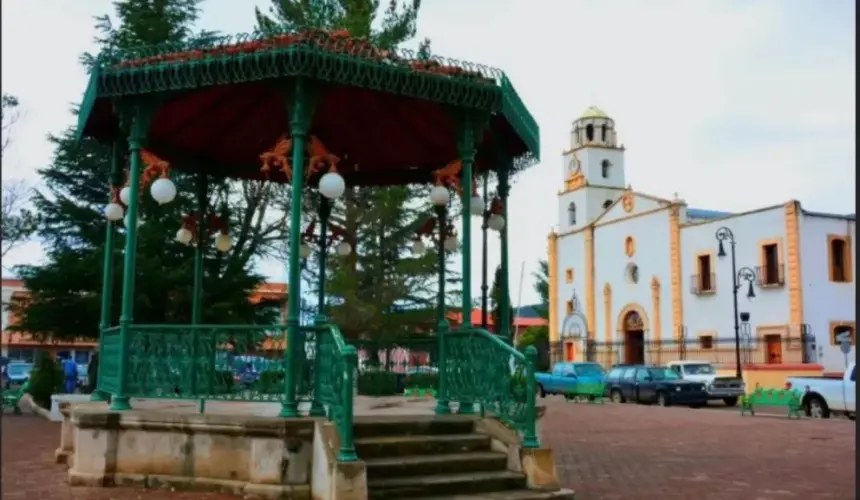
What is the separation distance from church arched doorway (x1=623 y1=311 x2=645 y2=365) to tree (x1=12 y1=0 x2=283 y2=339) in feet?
104

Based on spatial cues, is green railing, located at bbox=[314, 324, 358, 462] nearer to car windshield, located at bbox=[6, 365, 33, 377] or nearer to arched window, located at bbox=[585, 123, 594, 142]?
car windshield, located at bbox=[6, 365, 33, 377]

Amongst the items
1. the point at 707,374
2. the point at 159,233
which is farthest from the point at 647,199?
the point at 159,233

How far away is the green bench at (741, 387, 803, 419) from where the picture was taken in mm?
23938

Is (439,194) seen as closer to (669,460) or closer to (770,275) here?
(669,460)

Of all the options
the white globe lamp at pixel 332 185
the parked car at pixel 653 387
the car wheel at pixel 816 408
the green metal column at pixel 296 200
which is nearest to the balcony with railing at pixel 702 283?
the parked car at pixel 653 387

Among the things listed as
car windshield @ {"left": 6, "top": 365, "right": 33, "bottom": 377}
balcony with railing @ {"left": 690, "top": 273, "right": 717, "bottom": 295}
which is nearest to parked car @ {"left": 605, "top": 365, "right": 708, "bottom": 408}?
balcony with railing @ {"left": 690, "top": 273, "right": 717, "bottom": 295}

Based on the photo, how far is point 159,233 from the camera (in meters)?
22.2

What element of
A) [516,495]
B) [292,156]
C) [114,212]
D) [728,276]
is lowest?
[516,495]

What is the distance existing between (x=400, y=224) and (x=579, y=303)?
27.8 m

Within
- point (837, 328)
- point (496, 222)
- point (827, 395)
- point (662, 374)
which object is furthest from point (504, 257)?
point (837, 328)

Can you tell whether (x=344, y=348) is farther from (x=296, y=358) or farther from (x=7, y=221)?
→ (x=7, y=221)

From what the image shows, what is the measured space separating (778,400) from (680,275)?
24341mm

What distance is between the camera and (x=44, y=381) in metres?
23.9

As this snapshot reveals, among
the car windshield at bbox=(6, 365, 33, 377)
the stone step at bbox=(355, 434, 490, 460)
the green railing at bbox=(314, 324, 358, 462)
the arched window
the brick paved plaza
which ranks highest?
the arched window
